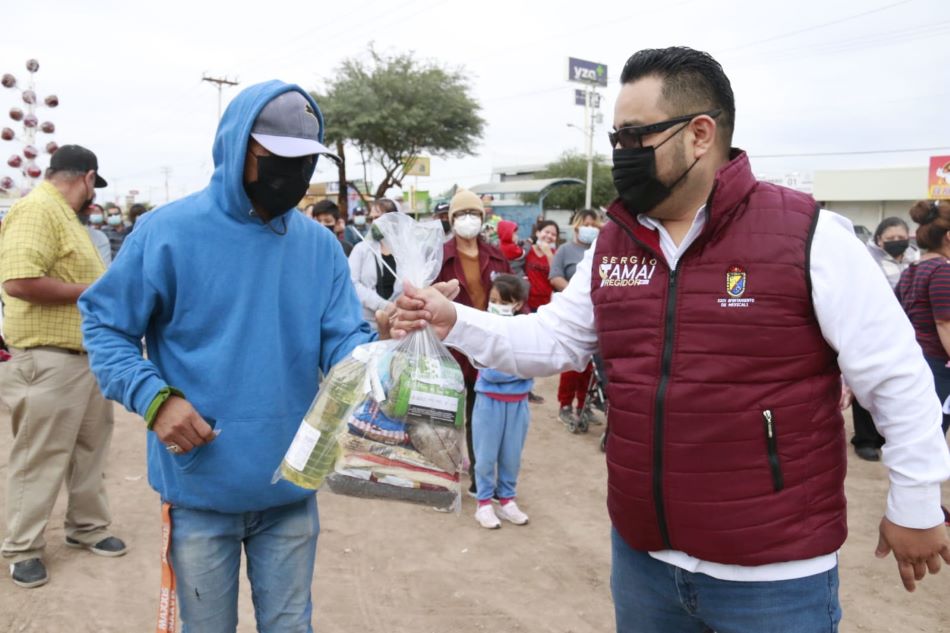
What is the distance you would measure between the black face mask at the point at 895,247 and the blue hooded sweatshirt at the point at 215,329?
6448mm

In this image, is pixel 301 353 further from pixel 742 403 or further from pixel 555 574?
pixel 555 574

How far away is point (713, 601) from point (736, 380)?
1.95ft

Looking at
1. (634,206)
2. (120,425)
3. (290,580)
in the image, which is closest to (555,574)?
(290,580)

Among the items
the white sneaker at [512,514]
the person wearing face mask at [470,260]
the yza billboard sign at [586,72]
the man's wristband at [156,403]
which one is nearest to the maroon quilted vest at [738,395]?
the man's wristband at [156,403]

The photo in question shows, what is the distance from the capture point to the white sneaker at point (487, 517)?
455 cm

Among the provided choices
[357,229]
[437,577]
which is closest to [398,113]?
[357,229]

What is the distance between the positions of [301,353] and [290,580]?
727 mm

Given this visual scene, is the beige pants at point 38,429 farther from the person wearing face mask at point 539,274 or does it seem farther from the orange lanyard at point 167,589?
the person wearing face mask at point 539,274

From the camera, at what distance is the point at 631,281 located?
191 cm

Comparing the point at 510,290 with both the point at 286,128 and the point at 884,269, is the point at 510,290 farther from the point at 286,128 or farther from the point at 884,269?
the point at 884,269

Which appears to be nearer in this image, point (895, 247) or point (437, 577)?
point (437, 577)

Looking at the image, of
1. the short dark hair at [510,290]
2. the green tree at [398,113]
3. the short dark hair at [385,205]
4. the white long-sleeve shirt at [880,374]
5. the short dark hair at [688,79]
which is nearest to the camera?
the white long-sleeve shirt at [880,374]

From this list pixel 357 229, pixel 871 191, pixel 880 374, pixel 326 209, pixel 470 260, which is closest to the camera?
pixel 880 374

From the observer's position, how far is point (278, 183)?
2.11 m
